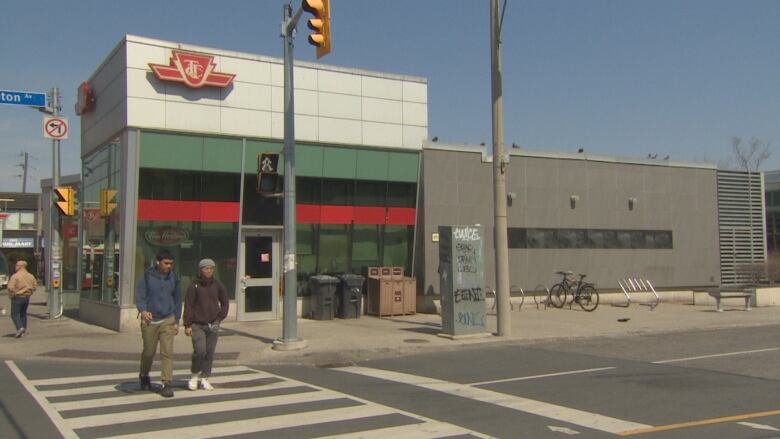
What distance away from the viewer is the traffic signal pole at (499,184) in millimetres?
15164

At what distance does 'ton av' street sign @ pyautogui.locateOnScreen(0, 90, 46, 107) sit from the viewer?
1810 centimetres

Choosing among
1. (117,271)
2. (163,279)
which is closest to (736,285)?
(117,271)

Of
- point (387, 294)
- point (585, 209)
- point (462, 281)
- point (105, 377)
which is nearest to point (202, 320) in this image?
point (105, 377)

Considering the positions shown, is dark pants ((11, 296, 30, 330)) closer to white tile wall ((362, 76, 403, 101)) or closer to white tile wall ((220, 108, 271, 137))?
white tile wall ((220, 108, 271, 137))

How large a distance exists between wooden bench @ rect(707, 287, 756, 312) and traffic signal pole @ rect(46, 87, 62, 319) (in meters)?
19.2

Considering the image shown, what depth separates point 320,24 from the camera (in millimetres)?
11297

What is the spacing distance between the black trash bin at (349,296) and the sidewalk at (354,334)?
35 cm

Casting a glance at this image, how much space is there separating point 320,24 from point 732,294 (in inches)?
673

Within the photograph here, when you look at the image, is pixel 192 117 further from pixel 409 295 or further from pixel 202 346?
pixel 202 346

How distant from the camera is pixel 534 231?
22125mm

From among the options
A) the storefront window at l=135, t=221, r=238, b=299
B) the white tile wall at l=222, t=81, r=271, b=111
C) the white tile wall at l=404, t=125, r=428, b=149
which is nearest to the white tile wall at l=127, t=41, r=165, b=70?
the white tile wall at l=222, t=81, r=271, b=111

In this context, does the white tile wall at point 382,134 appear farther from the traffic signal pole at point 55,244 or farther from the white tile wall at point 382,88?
the traffic signal pole at point 55,244

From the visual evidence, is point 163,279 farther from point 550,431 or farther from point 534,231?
point 534,231

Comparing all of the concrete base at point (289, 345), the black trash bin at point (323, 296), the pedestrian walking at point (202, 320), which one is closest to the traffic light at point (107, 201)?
the black trash bin at point (323, 296)
